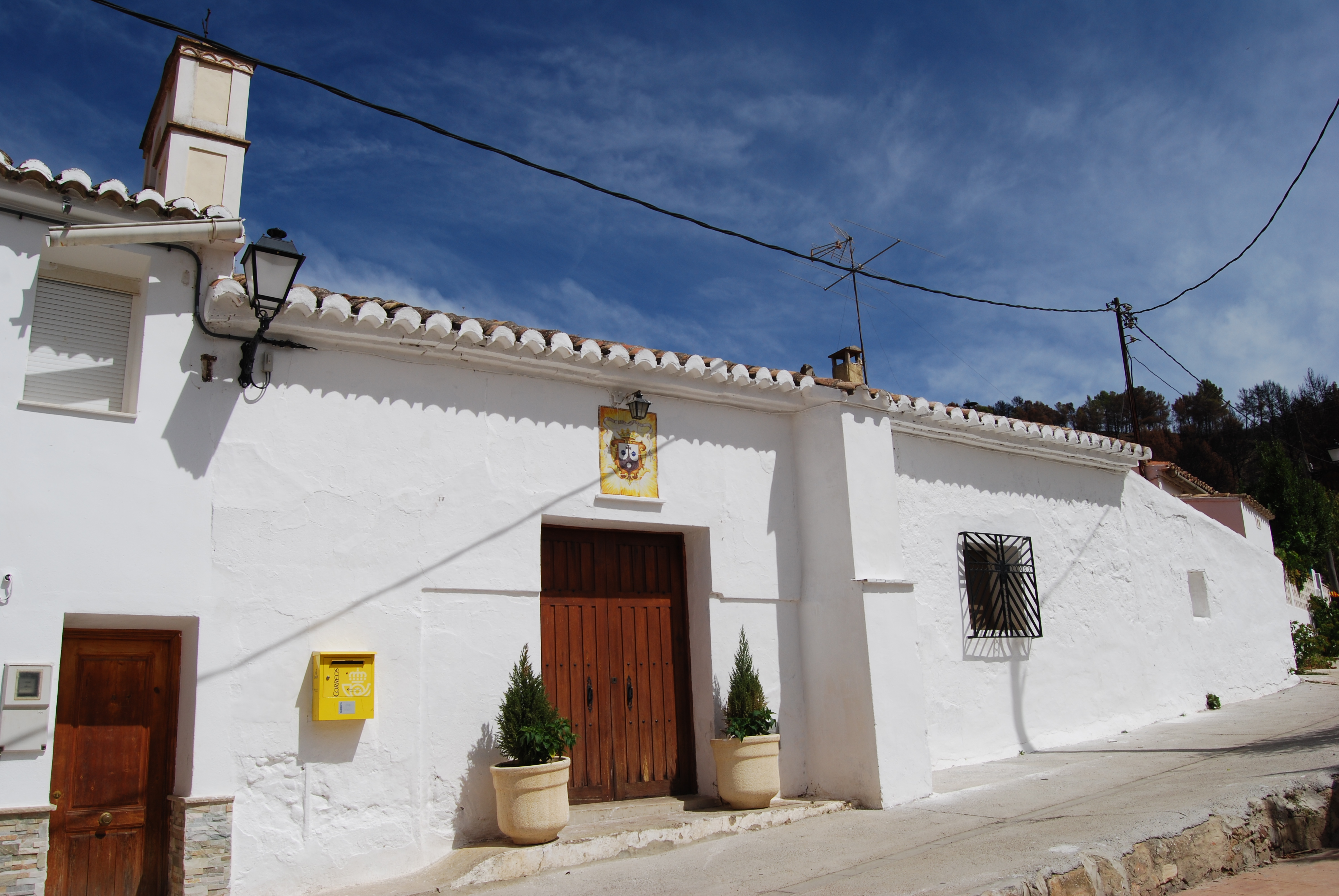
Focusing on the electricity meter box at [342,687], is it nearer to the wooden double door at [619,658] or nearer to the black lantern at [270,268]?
the wooden double door at [619,658]

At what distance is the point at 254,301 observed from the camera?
221 inches

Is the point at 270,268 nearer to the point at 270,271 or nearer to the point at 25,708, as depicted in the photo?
the point at 270,271

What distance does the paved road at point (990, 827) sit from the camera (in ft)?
17.1

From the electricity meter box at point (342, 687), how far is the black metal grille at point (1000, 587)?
5.94 m

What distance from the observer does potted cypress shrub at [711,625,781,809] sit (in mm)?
7027

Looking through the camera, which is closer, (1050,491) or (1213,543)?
(1050,491)

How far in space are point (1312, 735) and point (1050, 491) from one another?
10.9ft

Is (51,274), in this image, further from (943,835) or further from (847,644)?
(943,835)

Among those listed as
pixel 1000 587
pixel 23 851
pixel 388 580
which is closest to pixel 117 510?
pixel 388 580

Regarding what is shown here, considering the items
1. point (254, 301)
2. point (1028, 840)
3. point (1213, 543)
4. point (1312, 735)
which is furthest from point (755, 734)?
point (1213, 543)

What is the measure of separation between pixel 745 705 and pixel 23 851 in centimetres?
467

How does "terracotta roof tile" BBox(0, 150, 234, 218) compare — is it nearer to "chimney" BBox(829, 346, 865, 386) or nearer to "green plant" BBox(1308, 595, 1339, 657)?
"chimney" BBox(829, 346, 865, 386)

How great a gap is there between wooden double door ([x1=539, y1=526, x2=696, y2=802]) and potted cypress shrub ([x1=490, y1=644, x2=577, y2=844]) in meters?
0.73

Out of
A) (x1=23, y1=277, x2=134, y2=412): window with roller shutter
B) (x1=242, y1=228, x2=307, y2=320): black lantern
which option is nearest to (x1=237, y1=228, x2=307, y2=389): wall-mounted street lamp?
(x1=242, y1=228, x2=307, y2=320): black lantern
